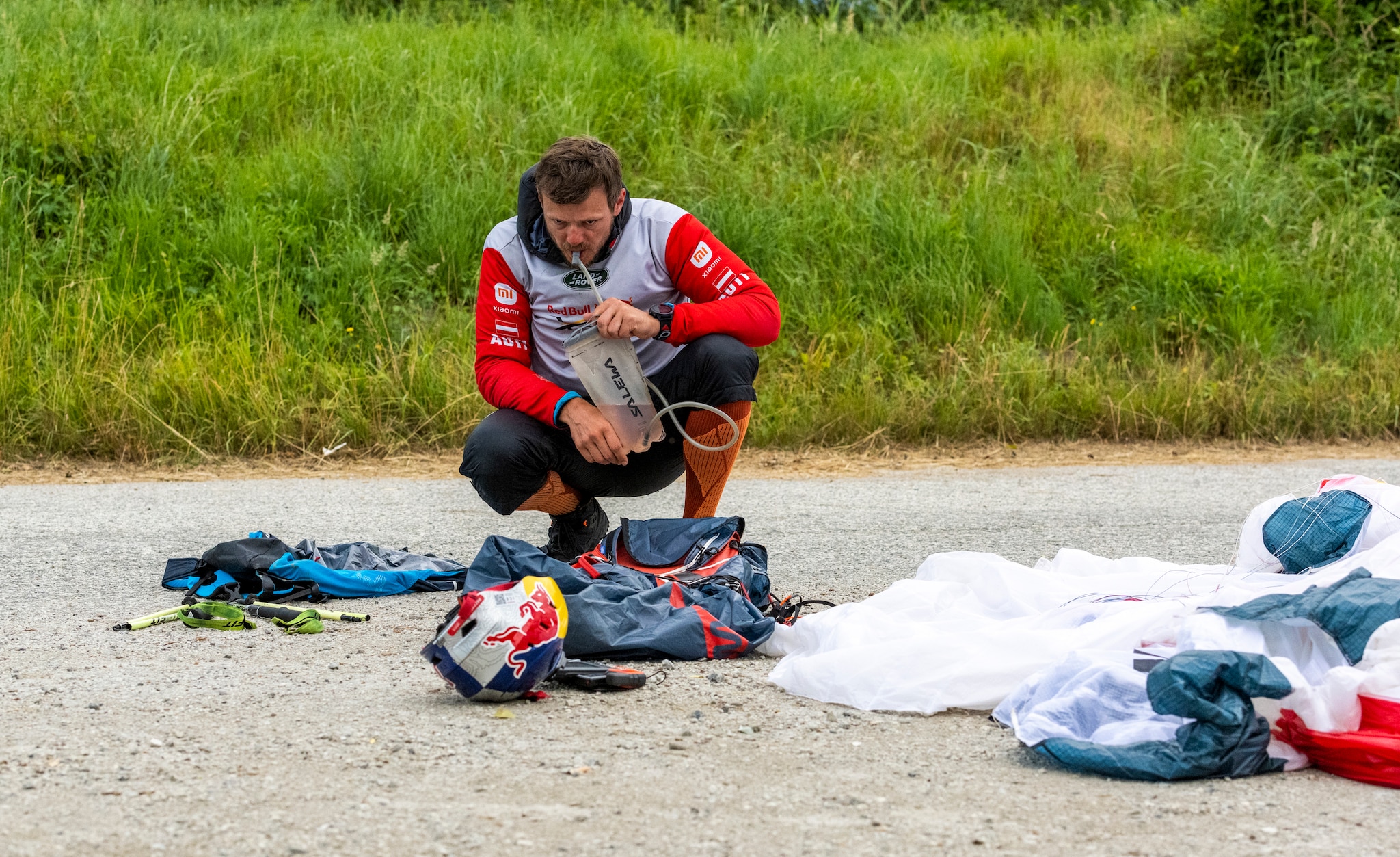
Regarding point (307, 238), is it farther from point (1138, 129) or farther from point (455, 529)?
point (1138, 129)

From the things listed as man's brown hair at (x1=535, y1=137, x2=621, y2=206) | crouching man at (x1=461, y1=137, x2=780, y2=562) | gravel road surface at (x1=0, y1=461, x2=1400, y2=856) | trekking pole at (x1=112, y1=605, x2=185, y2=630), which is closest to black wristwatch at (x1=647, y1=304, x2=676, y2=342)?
crouching man at (x1=461, y1=137, x2=780, y2=562)

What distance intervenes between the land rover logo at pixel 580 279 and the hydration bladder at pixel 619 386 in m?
0.02

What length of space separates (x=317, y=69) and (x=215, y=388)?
14.9 feet

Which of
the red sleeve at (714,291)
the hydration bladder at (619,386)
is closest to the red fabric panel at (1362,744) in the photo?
the hydration bladder at (619,386)

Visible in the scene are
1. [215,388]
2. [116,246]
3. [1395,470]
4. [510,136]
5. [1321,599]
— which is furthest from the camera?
[510,136]

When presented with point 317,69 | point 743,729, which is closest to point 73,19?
point 317,69

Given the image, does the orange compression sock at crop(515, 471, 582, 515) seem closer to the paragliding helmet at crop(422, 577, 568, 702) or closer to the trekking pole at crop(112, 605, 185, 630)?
the trekking pole at crop(112, 605, 185, 630)

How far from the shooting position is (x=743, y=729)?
280 cm

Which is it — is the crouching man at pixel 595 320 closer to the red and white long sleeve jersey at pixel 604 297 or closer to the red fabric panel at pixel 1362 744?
the red and white long sleeve jersey at pixel 604 297

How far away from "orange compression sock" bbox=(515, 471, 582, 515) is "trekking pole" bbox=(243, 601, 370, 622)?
2.43ft

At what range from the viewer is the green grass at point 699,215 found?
7660mm

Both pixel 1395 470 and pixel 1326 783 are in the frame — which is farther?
pixel 1395 470

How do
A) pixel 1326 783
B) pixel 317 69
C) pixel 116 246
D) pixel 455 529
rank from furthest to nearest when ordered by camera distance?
pixel 317 69, pixel 116 246, pixel 455 529, pixel 1326 783

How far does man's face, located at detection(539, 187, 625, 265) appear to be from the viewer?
3932 millimetres
